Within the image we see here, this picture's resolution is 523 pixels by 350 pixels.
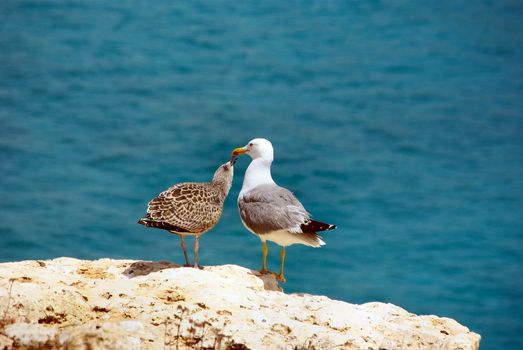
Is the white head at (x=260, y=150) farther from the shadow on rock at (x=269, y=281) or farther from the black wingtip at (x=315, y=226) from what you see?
the shadow on rock at (x=269, y=281)

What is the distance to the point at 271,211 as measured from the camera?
9.38 metres

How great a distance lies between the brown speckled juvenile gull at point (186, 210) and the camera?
910 centimetres

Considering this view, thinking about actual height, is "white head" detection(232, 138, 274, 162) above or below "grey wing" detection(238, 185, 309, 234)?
above

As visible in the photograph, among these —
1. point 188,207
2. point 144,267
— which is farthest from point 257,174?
point 144,267

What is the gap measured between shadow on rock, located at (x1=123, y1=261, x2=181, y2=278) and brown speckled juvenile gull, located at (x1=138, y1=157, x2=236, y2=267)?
0.21 metres

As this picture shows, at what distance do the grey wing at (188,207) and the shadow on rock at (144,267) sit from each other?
1.34 feet

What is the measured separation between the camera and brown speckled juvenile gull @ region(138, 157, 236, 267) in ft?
29.9

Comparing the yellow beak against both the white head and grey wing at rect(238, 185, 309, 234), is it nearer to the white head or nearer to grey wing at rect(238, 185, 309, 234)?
the white head

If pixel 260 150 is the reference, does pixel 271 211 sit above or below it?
below

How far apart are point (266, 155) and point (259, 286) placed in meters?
1.48

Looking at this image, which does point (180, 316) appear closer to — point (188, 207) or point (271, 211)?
point (188, 207)

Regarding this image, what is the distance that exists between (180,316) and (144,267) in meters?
1.49

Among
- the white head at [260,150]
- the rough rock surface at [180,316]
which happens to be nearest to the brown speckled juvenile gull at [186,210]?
the rough rock surface at [180,316]

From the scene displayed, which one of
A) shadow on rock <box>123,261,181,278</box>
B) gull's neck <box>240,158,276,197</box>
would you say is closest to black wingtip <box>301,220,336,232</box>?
gull's neck <box>240,158,276,197</box>
